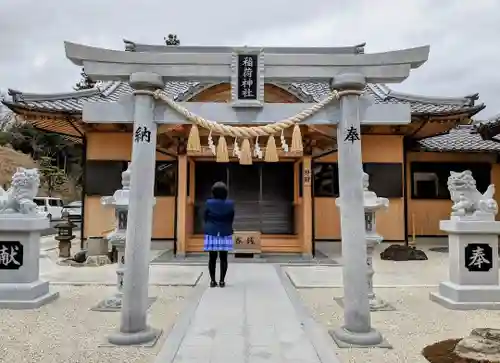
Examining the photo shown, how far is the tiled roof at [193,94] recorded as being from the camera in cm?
1178

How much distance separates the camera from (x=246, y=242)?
11.5 m

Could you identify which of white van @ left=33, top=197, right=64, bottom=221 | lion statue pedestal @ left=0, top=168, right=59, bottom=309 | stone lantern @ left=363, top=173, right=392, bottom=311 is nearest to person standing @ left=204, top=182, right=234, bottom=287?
stone lantern @ left=363, top=173, right=392, bottom=311

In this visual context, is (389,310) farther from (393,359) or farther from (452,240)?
(393,359)

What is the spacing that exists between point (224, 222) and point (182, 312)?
2.00 metres

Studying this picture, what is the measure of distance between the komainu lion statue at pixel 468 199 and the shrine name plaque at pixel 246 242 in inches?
229

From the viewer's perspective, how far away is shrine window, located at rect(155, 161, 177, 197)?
1365cm

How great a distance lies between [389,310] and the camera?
632 centimetres

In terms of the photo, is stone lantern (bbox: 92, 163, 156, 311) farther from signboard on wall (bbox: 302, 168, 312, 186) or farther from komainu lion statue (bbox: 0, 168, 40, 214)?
signboard on wall (bbox: 302, 168, 312, 186)

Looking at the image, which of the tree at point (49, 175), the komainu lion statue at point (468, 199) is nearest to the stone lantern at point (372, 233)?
the komainu lion statue at point (468, 199)

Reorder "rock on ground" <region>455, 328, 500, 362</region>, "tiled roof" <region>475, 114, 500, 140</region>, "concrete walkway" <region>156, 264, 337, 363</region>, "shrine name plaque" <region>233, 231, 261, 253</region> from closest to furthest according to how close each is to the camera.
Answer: "rock on ground" <region>455, 328, 500, 362</region>, "concrete walkway" <region>156, 264, 337, 363</region>, "shrine name plaque" <region>233, 231, 261, 253</region>, "tiled roof" <region>475, 114, 500, 140</region>

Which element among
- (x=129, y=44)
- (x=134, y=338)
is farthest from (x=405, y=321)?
(x=129, y=44)

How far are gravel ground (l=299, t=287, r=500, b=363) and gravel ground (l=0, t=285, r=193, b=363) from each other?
7.28 feet

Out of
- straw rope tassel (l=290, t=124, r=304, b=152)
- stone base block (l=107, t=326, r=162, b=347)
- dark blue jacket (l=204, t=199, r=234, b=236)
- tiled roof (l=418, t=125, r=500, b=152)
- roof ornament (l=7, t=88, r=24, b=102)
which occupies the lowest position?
stone base block (l=107, t=326, r=162, b=347)

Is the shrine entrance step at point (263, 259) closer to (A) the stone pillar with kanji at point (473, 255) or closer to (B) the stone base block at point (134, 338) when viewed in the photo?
(A) the stone pillar with kanji at point (473, 255)
